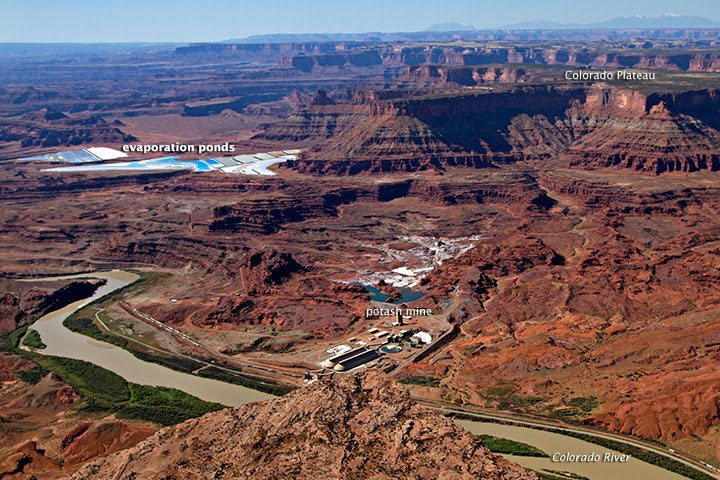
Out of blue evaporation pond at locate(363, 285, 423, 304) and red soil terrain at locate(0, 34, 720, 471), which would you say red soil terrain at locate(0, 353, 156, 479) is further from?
blue evaporation pond at locate(363, 285, 423, 304)

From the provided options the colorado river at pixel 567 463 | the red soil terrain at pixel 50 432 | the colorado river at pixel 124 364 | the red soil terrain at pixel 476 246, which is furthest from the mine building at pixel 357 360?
the red soil terrain at pixel 50 432

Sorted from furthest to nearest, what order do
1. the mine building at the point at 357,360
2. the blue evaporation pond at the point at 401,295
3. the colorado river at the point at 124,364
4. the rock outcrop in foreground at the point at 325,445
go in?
the blue evaporation pond at the point at 401,295 < the mine building at the point at 357,360 < the colorado river at the point at 124,364 < the rock outcrop in foreground at the point at 325,445

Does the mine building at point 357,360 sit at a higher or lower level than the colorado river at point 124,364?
higher

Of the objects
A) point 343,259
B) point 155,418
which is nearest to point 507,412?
point 155,418

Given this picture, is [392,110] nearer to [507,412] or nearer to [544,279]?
[544,279]

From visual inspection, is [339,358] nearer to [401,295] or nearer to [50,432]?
[401,295]

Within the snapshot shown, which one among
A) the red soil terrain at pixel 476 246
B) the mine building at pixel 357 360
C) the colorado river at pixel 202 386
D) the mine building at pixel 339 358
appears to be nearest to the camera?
the colorado river at pixel 202 386

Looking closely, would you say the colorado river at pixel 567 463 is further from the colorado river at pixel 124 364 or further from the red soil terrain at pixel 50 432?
the red soil terrain at pixel 50 432
